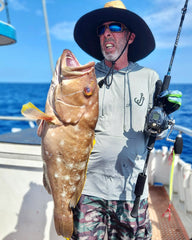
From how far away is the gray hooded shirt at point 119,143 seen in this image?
200 cm

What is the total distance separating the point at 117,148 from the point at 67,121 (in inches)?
25.2

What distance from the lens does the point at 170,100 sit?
5.98 ft

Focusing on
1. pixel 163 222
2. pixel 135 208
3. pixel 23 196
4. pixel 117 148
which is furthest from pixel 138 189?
pixel 163 222

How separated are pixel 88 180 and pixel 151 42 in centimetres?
161

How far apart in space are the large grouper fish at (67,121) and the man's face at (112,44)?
0.52 meters

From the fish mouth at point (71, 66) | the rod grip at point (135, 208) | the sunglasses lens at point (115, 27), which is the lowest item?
the rod grip at point (135, 208)

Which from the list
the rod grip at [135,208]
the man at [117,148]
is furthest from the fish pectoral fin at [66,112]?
the rod grip at [135,208]

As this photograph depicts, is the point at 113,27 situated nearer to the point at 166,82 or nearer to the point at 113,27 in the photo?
the point at 113,27

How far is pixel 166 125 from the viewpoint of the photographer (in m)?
1.89

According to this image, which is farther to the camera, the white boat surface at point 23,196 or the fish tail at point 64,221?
the white boat surface at point 23,196

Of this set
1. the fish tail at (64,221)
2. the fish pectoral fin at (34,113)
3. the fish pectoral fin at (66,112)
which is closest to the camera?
the fish pectoral fin at (34,113)

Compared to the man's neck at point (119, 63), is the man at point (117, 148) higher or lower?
lower

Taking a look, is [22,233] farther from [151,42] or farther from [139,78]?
[151,42]

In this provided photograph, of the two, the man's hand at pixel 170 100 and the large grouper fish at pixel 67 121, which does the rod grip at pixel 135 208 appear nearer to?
the large grouper fish at pixel 67 121
